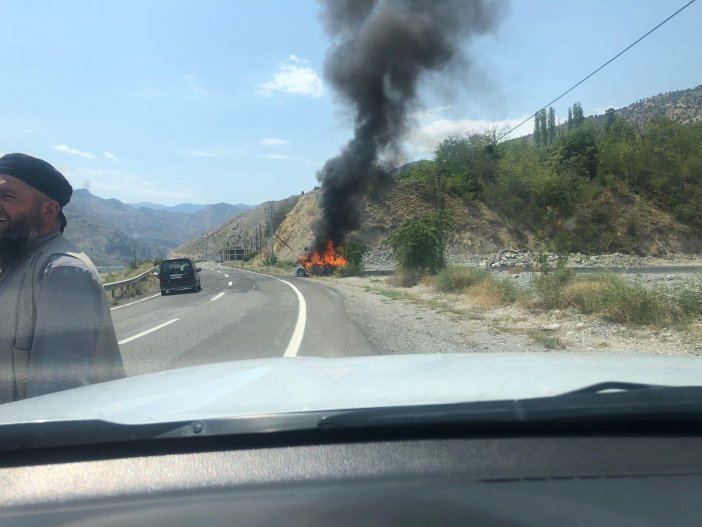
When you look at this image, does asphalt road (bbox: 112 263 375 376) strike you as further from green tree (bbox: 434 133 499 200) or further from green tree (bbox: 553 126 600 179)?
green tree (bbox: 553 126 600 179)

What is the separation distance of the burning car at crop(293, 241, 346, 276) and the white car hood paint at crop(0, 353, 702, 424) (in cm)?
3861

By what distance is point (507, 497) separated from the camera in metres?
1.98

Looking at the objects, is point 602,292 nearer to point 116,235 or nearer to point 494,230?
point 494,230

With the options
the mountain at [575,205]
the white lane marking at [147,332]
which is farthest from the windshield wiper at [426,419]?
the mountain at [575,205]

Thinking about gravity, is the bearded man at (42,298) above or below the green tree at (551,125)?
below

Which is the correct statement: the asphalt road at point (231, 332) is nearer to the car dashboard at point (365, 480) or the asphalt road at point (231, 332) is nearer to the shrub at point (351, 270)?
the car dashboard at point (365, 480)

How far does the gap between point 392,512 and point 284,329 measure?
10968 millimetres

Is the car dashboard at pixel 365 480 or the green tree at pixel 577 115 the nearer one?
the car dashboard at pixel 365 480

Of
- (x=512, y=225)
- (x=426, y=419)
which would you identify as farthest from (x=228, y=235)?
(x=426, y=419)

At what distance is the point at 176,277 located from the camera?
27578 millimetres

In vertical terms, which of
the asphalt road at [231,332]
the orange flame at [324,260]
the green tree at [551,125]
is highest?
the green tree at [551,125]

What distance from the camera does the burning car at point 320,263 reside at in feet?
142

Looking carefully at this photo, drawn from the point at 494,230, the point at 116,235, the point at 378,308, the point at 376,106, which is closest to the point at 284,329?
→ the point at 378,308

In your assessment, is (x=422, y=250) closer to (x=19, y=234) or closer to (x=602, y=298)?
(x=602, y=298)
